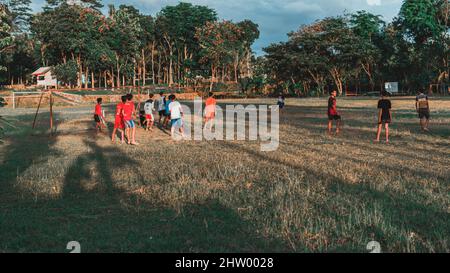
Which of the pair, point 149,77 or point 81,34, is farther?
point 149,77

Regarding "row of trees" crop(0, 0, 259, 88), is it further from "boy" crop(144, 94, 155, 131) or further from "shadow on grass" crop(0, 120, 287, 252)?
"shadow on grass" crop(0, 120, 287, 252)

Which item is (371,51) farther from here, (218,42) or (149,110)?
(149,110)

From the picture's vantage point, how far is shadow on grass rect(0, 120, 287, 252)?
15.1 feet

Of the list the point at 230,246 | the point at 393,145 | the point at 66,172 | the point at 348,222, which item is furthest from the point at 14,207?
the point at 393,145

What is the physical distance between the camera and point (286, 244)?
464cm

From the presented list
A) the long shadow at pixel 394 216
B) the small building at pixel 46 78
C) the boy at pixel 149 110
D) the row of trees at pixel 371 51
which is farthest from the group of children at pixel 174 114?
the small building at pixel 46 78

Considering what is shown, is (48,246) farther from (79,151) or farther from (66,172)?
(79,151)

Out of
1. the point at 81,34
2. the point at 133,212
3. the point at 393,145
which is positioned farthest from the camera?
the point at 81,34

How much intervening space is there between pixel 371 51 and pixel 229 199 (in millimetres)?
52252

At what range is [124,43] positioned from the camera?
58.7 meters

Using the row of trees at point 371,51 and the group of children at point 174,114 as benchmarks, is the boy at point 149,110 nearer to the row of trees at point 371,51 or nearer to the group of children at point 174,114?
the group of children at point 174,114

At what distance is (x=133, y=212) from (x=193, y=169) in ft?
10.6

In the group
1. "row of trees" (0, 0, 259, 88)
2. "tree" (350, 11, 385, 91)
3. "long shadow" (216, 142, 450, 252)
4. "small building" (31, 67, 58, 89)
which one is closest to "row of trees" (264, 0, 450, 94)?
"tree" (350, 11, 385, 91)

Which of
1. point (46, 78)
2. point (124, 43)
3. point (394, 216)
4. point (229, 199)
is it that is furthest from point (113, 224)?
point (46, 78)
